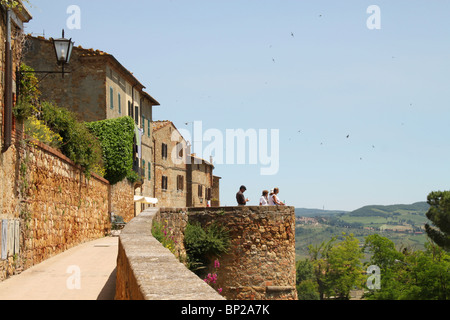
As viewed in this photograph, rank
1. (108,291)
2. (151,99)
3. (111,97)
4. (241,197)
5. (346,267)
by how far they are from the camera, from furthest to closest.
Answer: (346,267) < (151,99) < (111,97) < (241,197) < (108,291)

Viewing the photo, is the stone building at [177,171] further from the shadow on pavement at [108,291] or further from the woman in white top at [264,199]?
the shadow on pavement at [108,291]

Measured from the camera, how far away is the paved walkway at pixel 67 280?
327 inches

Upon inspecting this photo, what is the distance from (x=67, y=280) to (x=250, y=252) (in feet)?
33.6

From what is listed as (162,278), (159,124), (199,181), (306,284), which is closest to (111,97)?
(159,124)

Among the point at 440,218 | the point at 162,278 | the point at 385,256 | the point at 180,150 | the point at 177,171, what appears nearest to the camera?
the point at 162,278

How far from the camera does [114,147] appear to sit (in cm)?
2550

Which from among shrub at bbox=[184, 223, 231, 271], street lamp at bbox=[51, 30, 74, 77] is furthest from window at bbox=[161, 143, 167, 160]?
street lamp at bbox=[51, 30, 74, 77]

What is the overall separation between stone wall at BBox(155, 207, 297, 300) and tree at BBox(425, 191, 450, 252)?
42.8 m

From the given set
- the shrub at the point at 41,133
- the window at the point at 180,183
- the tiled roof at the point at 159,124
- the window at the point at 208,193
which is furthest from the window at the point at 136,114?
the window at the point at 208,193

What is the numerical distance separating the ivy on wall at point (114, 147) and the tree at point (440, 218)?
4189 cm

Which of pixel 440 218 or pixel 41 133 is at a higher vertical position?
pixel 41 133

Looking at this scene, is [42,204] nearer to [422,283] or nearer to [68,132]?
[68,132]

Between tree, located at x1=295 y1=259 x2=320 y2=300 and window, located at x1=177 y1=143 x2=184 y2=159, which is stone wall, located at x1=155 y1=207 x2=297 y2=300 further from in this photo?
tree, located at x1=295 y1=259 x2=320 y2=300
